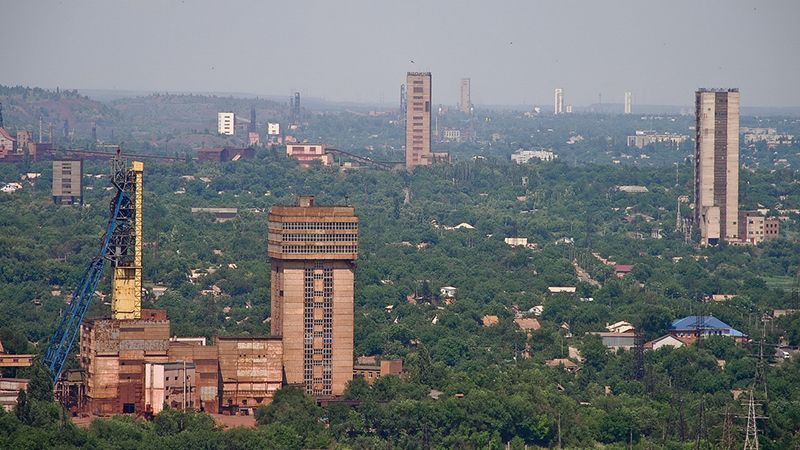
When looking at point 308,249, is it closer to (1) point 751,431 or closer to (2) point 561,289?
(1) point 751,431

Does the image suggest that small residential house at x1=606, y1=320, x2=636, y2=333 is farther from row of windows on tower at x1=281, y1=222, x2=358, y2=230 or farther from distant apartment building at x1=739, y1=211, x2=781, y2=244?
distant apartment building at x1=739, y1=211, x2=781, y2=244

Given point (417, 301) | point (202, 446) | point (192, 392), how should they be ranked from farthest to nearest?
point (417, 301)
point (192, 392)
point (202, 446)

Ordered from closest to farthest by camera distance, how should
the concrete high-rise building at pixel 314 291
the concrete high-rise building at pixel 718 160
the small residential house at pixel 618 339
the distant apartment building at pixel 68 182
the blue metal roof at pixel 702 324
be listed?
the concrete high-rise building at pixel 314 291 → the blue metal roof at pixel 702 324 → the small residential house at pixel 618 339 → the concrete high-rise building at pixel 718 160 → the distant apartment building at pixel 68 182

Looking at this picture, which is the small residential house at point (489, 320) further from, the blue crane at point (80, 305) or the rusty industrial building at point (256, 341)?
the rusty industrial building at point (256, 341)

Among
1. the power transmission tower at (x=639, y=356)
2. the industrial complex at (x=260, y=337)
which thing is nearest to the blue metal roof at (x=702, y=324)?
the power transmission tower at (x=639, y=356)

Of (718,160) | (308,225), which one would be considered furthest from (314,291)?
(718,160)

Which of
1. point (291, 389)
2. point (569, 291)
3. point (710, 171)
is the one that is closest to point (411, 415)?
point (291, 389)

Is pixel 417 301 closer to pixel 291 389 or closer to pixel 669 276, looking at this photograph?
pixel 669 276
